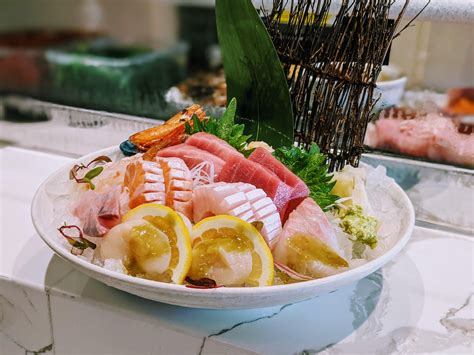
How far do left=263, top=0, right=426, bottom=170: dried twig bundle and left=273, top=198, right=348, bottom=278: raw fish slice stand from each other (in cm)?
36

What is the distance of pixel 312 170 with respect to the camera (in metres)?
1.08

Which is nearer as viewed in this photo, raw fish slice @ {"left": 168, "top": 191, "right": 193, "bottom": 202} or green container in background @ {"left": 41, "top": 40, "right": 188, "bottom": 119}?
raw fish slice @ {"left": 168, "top": 191, "right": 193, "bottom": 202}

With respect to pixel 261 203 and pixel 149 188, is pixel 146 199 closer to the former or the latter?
pixel 149 188

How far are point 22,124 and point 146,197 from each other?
3.11 ft

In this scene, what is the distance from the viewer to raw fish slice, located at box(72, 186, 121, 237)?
0.91 m

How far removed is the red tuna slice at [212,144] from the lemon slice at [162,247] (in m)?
0.26

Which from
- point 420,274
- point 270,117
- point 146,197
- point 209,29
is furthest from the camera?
point 209,29

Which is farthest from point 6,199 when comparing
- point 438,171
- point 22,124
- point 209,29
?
point 209,29

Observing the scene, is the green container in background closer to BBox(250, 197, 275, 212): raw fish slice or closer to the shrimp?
the shrimp

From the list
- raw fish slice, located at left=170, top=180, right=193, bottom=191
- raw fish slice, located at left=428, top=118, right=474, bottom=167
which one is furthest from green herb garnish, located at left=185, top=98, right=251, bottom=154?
raw fish slice, located at left=428, top=118, right=474, bottom=167

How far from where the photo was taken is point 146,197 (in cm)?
96

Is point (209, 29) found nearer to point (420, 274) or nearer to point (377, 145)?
point (377, 145)

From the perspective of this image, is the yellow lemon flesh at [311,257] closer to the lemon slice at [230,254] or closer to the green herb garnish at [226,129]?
the lemon slice at [230,254]

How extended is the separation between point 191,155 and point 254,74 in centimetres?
32
